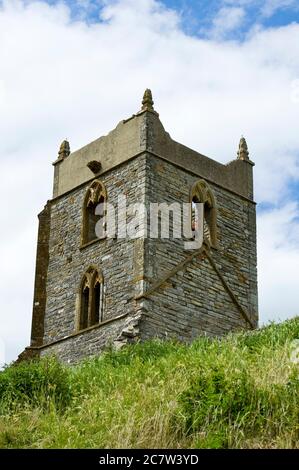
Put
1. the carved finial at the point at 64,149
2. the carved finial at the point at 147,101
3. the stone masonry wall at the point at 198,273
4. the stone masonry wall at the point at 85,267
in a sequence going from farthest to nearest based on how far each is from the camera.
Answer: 1. the carved finial at the point at 64,149
2. the carved finial at the point at 147,101
3. the stone masonry wall at the point at 85,267
4. the stone masonry wall at the point at 198,273

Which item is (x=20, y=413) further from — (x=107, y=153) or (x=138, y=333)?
(x=107, y=153)

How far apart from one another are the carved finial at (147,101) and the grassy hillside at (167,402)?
11411mm

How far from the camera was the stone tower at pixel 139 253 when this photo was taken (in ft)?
83.7

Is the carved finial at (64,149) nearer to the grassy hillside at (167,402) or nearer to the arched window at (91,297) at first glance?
the arched window at (91,297)

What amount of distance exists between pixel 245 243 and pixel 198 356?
42.4 feet

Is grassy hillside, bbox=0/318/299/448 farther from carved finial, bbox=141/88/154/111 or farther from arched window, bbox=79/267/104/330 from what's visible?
carved finial, bbox=141/88/154/111

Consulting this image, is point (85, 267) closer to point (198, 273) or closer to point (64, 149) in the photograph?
point (198, 273)

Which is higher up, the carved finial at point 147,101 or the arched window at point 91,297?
the carved finial at point 147,101

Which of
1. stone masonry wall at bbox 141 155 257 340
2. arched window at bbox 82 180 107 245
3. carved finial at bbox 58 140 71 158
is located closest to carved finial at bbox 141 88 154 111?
stone masonry wall at bbox 141 155 257 340

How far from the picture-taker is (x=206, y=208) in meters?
28.1

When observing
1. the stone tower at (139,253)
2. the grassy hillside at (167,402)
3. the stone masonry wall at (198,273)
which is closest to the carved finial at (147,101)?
the stone tower at (139,253)

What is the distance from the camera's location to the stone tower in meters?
25.5

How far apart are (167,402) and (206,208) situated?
49.3 feet

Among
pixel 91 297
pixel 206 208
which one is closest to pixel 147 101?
pixel 206 208
